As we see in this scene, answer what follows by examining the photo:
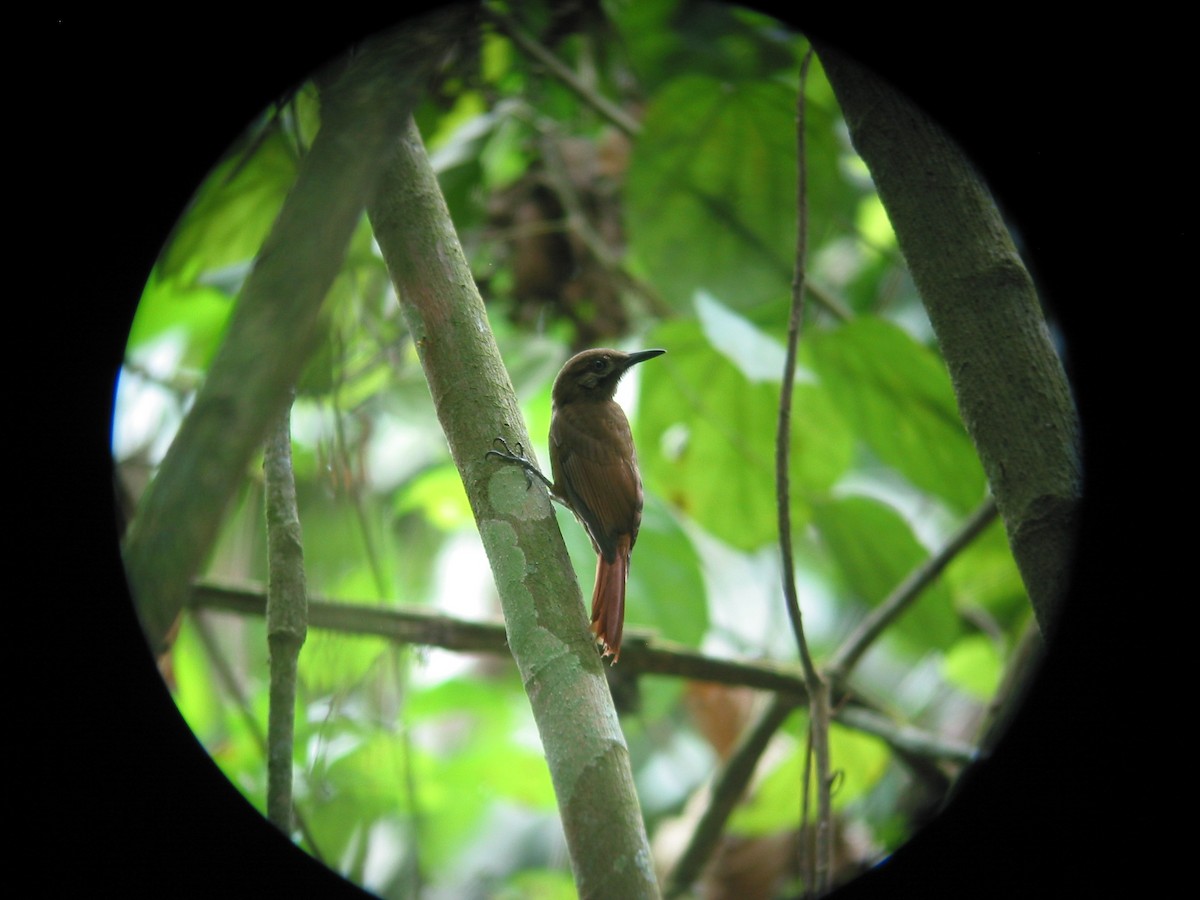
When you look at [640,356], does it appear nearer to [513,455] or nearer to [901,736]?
[513,455]

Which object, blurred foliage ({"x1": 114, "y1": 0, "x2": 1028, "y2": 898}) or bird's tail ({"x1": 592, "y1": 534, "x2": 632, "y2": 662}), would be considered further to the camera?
bird's tail ({"x1": 592, "y1": 534, "x2": 632, "y2": 662})

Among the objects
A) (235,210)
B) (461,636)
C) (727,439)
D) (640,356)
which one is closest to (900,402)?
(727,439)

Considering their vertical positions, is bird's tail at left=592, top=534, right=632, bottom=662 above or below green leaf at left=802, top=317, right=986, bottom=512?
below

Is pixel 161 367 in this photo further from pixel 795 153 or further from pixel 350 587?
pixel 795 153

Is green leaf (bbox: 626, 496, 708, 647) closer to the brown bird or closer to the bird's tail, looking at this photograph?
the brown bird

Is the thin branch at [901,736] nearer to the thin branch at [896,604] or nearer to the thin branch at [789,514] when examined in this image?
the thin branch at [896,604]

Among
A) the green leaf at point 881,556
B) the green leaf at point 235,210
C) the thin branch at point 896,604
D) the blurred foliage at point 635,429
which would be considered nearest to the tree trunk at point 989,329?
the blurred foliage at point 635,429

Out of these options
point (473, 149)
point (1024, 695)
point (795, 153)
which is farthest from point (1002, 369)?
point (473, 149)

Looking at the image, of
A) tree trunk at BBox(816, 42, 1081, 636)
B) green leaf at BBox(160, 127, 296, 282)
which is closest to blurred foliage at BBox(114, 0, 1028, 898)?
green leaf at BBox(160, 127, 296, 282)
